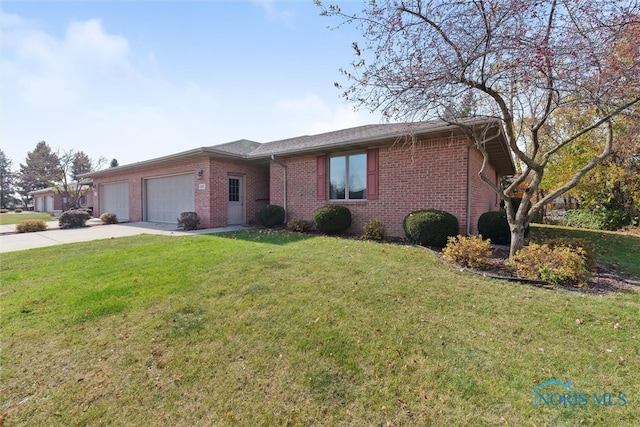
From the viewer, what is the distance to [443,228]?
6.86 metres

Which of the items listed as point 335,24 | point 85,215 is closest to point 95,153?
point 85,215

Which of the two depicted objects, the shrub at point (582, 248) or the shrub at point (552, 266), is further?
the shrub at point (582, 248)

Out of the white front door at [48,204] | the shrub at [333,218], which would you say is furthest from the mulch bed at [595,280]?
the white front door at [48,204]

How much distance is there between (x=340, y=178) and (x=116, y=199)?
48.3 ft

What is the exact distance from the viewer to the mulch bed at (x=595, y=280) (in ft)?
14.0

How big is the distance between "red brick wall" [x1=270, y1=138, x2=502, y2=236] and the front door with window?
12.8ft

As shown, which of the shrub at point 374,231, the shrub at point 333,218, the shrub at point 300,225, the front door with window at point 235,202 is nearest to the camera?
the shrub at point 374,231

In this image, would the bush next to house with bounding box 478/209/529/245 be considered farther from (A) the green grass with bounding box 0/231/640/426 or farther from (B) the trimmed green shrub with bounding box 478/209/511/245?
(A) the green grass with bounding box 0/231/640/426

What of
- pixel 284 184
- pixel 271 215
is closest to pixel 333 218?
pixel 271 215

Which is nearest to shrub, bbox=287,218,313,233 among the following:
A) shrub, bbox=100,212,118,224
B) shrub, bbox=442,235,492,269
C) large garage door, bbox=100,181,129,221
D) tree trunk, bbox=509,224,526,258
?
shrub, bbox=442,235,492,269

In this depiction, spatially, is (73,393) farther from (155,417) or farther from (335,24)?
(335,24)

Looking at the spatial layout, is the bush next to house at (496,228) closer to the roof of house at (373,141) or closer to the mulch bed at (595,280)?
the mulch bed at (595,280)

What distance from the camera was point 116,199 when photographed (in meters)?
16.8

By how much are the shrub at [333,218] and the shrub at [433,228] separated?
2304 millimetres
